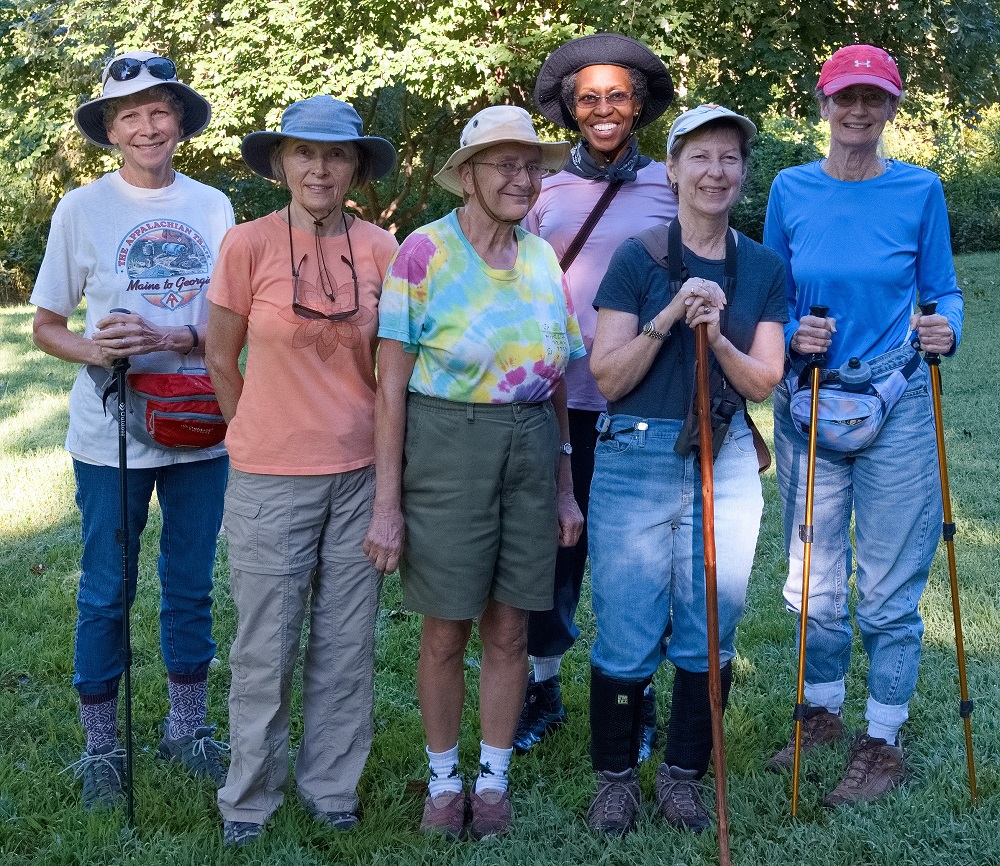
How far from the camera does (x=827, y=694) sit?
4.07 meters

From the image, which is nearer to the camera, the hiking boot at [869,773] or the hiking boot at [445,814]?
the hiking boot at [445,814]

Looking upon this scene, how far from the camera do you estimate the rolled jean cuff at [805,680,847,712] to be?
13.3 feet

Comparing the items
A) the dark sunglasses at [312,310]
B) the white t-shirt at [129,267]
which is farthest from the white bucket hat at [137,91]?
the dark sunglasses at [312,310]

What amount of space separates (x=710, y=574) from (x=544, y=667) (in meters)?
1.29

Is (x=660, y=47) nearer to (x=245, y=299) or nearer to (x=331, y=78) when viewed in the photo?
(x=331, y=78)

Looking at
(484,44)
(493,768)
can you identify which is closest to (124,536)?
(493,768)

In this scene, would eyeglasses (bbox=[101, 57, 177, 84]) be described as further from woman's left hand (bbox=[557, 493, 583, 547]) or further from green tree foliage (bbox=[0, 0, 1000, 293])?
green tree foliage (bbox=[0, 0, 1000, 293])

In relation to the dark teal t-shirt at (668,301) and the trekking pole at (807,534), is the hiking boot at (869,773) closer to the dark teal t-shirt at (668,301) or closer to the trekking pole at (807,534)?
the trekking pole at (807,534)

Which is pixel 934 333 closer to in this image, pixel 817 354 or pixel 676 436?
pixel 817 354

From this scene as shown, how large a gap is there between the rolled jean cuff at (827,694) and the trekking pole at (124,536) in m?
2.38

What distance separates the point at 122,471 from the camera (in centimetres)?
344

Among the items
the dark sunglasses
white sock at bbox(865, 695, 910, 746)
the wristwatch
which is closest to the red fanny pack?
the dark sunglasses

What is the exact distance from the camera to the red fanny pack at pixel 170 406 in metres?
3.49

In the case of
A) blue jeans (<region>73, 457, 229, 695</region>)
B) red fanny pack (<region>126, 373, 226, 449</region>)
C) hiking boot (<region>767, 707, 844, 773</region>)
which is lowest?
hiking boot (<region>767, 707, 844, 773</region>)
